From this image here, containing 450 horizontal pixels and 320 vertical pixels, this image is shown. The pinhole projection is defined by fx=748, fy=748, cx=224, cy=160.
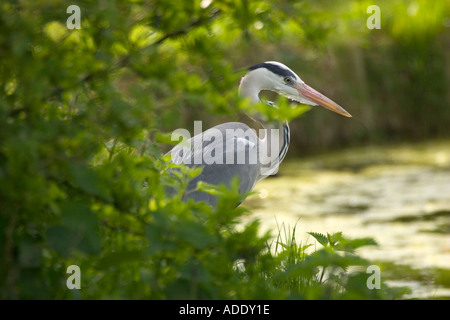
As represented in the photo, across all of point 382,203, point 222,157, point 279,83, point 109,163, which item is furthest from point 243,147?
point 382,203

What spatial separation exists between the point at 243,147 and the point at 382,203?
3.16 metres

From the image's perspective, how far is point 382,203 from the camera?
704 cm

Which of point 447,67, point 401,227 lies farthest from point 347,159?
point 401,227

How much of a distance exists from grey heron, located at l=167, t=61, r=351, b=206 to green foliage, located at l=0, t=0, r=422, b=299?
1.92 m

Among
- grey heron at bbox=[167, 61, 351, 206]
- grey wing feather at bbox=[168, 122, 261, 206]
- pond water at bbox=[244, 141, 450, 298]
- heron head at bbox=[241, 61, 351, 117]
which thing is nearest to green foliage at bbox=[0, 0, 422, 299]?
grey heron at bbox=[167, 61, 351, 206]

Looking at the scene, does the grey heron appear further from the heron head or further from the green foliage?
the green foliage

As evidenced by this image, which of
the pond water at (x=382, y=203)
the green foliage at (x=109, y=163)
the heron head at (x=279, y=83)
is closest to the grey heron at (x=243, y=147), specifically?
the heron head at (x=279, y=83)

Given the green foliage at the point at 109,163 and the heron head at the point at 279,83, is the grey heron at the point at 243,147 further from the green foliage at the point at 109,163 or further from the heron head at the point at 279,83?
the green foliage at the point at 109,163

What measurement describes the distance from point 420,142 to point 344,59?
1.52 meters

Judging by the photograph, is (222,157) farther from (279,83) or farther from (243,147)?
(279,83)

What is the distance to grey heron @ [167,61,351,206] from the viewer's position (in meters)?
4.08

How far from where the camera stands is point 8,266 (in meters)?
1.75

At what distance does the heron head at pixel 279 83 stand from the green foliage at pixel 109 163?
261 cm

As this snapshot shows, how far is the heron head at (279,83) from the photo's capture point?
4.64 metres
